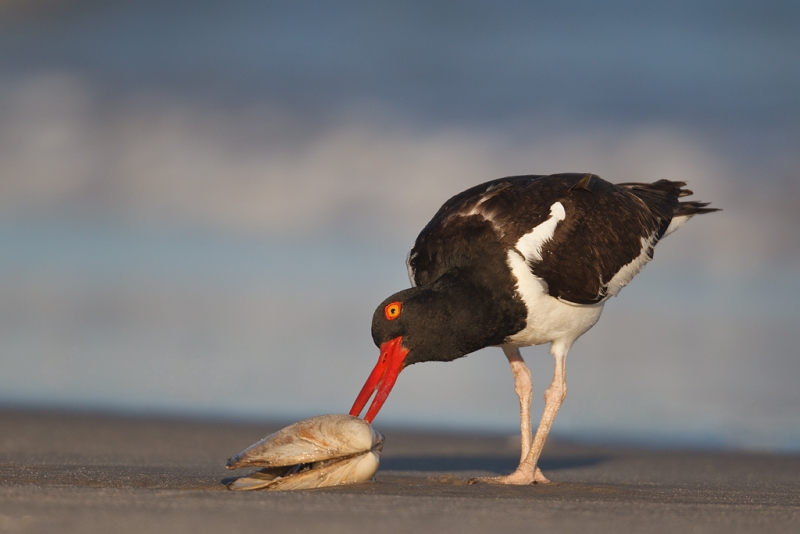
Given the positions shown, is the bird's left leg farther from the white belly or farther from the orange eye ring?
the orange eye ring

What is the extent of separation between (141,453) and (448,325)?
11.4 feet

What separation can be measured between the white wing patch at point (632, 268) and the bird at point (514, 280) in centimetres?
3

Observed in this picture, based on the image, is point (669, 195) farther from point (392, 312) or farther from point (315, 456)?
point (315, 456)

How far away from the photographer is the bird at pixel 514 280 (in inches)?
279

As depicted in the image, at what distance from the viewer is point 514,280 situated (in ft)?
24.6

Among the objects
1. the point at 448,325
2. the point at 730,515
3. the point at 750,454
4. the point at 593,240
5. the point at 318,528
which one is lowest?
the point at 750,454

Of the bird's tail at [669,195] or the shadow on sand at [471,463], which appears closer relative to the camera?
the shadow on sand at [471,463]

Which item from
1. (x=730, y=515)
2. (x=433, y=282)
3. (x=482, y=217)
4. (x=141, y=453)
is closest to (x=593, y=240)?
(x=482, y=217)

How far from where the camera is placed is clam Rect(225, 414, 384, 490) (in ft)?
19.5

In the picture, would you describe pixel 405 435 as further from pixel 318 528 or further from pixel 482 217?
pixel 318 528

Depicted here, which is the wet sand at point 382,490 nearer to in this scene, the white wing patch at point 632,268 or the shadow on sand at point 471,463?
the shadow on sand at point 471,463

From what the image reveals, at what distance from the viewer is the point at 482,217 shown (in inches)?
309

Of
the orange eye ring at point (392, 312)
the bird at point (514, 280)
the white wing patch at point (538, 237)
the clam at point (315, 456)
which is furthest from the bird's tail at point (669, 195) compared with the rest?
the clam at point (315, 456)

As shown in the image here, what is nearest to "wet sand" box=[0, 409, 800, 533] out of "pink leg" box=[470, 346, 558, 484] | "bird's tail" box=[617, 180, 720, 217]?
"pink leg" box=[470, 346, 558, 484]
